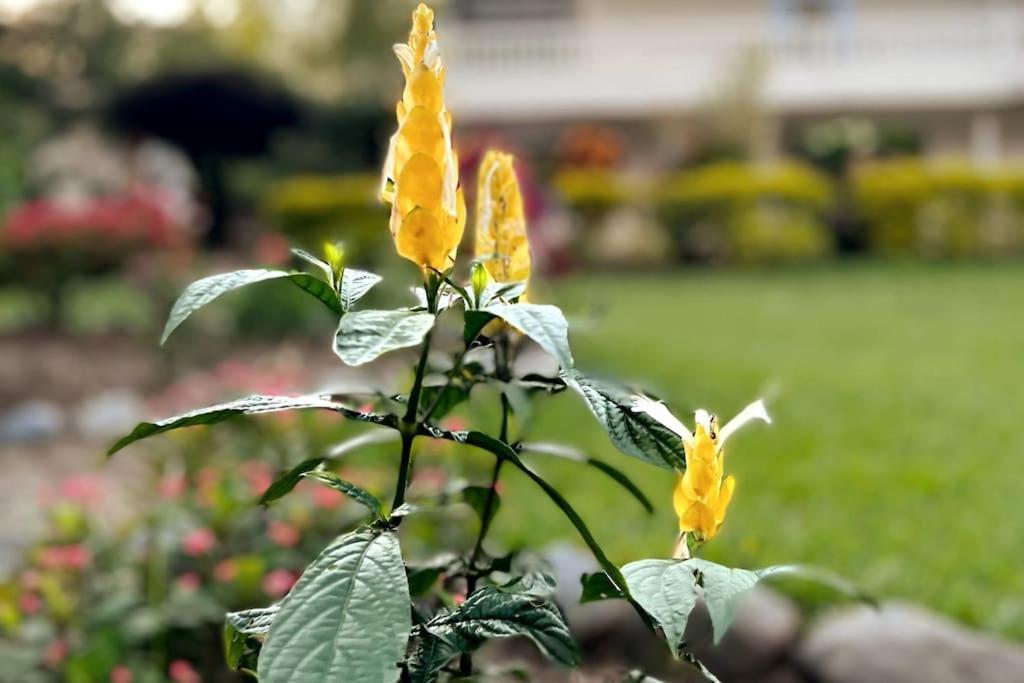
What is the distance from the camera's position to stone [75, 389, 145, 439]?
5.71 m

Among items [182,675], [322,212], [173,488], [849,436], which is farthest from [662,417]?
[322,212]

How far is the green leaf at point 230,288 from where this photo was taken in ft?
2.98

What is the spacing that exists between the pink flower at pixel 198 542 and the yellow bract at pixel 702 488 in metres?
1.69

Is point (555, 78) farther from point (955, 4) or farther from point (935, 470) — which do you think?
point (935, 470)

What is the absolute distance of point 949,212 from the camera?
12.1 meters

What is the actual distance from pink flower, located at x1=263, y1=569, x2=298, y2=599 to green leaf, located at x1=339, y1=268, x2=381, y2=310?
4.39 feet

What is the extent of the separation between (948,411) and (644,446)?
4570mm

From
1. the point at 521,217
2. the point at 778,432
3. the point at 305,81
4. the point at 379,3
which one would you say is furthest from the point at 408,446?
the point at 305,81

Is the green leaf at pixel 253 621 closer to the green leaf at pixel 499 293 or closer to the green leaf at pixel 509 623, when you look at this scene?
the green leaf at pixel 509 623

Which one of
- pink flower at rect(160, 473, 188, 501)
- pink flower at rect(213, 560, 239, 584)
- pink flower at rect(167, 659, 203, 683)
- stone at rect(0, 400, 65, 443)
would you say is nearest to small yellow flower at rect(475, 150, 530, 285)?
pink flower at rect(167, 659, 203, 683)

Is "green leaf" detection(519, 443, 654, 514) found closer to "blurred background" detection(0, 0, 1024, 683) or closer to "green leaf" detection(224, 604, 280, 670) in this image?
"blurred background" detection(0, 0, 1024, 683)

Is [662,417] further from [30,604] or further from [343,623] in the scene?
[30,604]

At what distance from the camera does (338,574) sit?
0.86 m

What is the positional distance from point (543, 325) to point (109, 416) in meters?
5.36
